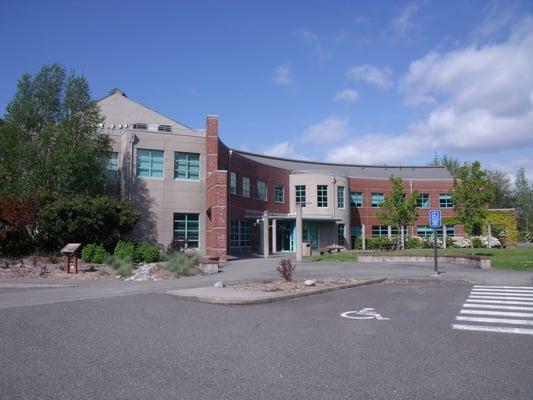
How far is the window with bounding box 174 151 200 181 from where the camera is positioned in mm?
33406

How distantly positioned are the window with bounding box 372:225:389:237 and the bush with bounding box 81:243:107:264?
3606cm

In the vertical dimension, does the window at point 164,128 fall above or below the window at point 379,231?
above

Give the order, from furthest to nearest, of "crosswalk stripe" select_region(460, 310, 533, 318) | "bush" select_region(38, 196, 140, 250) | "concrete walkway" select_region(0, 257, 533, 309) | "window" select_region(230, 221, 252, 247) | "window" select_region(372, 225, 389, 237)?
"window" select_region(372, 225, 389, 237), "window" select_region(230, 221, 252, 247), "bush" select_region(38, 196, 140, 250), "concrete walkway" select_region(0, 257, 533, 309), "crosswalk stripe" select_region(460, 310, 533, 318)

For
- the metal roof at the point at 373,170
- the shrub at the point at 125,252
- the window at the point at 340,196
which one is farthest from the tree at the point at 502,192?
the shrub at the point at 125,252

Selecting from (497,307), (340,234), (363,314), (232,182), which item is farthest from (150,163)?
(497,307)

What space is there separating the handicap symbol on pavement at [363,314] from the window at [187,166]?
76.5 ft

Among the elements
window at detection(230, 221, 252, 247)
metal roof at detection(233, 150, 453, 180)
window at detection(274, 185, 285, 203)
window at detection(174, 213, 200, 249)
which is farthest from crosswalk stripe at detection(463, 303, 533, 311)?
metal roof at detection(233, 150, 453, 180)

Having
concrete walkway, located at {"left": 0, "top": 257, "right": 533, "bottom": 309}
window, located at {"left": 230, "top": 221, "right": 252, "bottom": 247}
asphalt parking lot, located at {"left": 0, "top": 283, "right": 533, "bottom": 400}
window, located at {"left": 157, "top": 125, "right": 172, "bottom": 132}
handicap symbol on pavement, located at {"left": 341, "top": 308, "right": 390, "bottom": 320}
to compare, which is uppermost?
window, located at {"left": 157, "top": 125, "right": 172, "bottom": 132}

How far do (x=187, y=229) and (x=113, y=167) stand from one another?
5.98 m

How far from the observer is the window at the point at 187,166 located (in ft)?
110

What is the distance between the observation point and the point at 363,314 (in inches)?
436

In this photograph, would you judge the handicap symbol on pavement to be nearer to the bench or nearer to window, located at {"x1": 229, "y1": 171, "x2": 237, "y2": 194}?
the bench

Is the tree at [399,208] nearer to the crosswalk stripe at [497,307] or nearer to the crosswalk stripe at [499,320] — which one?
the crosswalk stripe at [497,307]

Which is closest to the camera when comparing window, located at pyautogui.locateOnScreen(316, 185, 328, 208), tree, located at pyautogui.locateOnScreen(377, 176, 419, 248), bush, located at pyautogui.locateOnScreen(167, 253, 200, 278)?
bush, located at pyautogui.locateOnScreen(167, 253, 200, 278)
